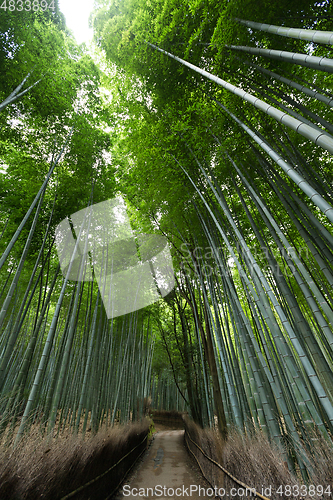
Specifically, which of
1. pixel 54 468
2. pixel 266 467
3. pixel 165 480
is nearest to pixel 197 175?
pixel 266 467

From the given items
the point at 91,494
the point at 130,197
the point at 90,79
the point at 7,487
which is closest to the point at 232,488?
the point at 91,494

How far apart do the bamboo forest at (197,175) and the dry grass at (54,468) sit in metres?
0.11

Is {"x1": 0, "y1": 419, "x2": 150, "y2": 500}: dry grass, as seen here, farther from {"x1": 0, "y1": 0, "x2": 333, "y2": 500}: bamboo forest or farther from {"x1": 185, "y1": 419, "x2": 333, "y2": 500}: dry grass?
{"x1": 185, "y1": 419, "x2": 333, "y2": 500}: dry grass

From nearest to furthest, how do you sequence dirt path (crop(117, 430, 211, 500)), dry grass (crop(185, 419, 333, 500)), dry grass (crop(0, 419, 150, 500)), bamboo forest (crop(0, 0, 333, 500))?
1. dry grass (crop(185, 419, 333, 500))
2. dry grass (crop(0, 419, 150, 500))
3. bamboo forest (crop(0, 0, 333, 500))
4. dirt path (crop(117, 430, 211, 500))

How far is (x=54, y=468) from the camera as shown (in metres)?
1.61

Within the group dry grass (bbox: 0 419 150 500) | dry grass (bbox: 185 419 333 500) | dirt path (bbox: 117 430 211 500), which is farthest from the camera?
dirt path (bbox: 117 430 211 500)

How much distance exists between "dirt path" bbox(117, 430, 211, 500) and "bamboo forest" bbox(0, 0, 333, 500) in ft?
2.64

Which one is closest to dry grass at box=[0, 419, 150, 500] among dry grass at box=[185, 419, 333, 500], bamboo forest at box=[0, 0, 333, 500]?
bamboo forest at box=[0, 0, 333, 500]

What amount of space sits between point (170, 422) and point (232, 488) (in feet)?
36.7

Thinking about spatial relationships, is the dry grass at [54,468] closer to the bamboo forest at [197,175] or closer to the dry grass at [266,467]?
the bamboo forest at [197,175]

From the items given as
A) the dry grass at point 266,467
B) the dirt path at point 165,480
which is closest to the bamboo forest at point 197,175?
the dry grass at point 266,467

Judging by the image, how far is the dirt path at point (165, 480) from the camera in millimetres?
2871

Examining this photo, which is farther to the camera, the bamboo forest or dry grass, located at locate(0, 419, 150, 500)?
the bamboo forest

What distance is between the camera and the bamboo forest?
174 centimetres
